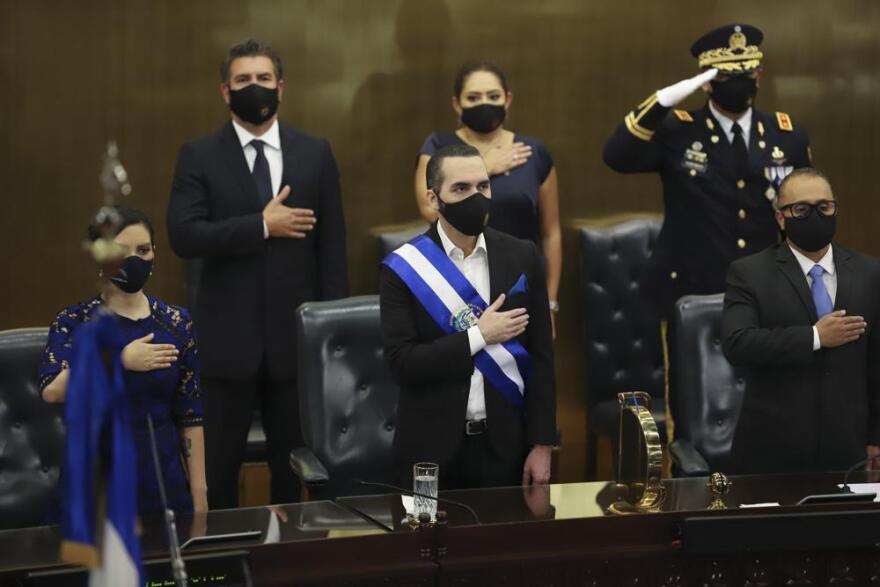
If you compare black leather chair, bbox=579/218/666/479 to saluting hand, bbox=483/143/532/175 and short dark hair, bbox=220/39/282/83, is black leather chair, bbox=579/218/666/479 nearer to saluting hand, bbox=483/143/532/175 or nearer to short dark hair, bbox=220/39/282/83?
saluting hand, bbox=483/143/532/175

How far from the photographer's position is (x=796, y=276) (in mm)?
3861

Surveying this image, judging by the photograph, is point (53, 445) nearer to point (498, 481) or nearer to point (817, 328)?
point (498, 481)

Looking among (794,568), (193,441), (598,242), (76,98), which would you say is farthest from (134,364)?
→ (598,242)

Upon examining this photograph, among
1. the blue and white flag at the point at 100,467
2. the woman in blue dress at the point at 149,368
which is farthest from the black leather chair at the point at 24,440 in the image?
the blue and white flag at the point at 100,467

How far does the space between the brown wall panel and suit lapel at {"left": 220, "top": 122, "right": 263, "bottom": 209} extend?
953 millimetres

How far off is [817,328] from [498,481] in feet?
3.06

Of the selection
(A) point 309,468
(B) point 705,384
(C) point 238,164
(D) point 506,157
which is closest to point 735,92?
(D) point 506,157

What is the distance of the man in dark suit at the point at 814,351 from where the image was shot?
3.80 m

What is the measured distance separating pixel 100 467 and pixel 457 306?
167 cm

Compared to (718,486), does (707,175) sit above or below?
above

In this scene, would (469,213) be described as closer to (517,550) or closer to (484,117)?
(517,550)

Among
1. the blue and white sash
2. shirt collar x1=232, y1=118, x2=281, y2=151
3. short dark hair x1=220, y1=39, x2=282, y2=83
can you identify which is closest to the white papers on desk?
the blue and white sash

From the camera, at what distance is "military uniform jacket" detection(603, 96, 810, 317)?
15.5 ft

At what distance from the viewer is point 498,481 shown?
12.1 feet
